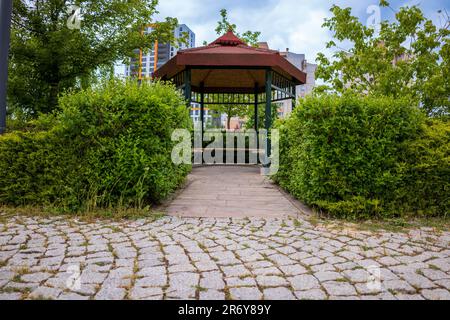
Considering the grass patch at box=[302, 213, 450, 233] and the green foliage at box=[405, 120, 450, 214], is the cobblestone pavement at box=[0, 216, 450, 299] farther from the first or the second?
the green foliage at box=[405, 120, 450, 214]

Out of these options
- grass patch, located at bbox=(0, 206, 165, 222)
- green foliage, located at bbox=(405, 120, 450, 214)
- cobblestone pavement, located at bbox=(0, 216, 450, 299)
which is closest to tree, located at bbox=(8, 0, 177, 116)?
grass patch, located at bbox=(0, 206, 165, 222)

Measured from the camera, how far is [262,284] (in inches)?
98.0

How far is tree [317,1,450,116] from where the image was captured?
824 centimetres

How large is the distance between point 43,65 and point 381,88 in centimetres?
943

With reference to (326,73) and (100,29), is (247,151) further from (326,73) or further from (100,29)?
(100,29)

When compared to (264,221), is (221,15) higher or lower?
higher

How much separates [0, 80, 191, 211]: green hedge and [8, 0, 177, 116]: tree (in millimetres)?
3928

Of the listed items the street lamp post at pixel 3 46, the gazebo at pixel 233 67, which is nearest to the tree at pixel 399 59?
the gazebo at pixel 233 67

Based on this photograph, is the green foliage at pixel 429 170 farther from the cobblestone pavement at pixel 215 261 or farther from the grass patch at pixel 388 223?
the cobblestone pavement at pixel 215 261

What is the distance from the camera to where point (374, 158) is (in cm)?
462

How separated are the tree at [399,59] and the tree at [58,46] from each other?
616 centimetres

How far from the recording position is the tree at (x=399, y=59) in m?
8.24

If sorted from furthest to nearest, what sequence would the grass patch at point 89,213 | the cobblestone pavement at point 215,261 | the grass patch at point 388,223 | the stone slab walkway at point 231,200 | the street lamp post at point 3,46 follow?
the street lamp post at point 3,46 < the stone slab walkway at point 231,200 < the grass patch at point 89,213 < the grass patch at point 388,223 < the cobblestone pavement at point 215,261
